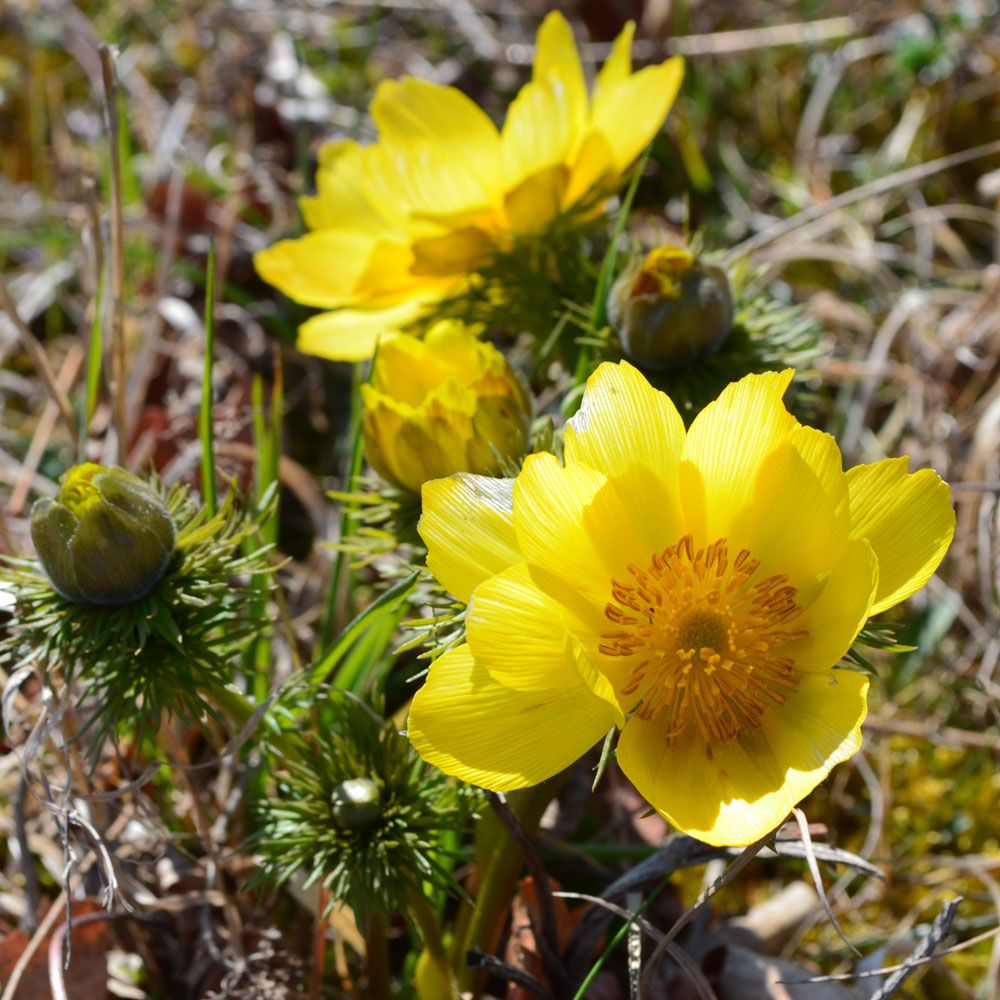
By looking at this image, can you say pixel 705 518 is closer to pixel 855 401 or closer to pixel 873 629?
pixel 873 629

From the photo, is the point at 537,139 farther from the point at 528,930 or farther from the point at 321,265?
the point at 528,930

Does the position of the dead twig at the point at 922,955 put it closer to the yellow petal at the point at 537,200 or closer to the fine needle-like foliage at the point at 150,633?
the fine needle-like foliage at the point at 150,633

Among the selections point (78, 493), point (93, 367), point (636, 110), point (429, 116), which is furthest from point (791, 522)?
point (93, 367)

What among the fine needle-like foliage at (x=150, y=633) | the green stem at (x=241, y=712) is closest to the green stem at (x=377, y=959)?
the green stem at (x=241, y=712)

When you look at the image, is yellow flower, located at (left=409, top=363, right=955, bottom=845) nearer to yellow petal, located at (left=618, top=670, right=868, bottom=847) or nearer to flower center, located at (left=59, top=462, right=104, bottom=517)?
yellow petal, located at (left=618, top=670, right=868, bottom=847)

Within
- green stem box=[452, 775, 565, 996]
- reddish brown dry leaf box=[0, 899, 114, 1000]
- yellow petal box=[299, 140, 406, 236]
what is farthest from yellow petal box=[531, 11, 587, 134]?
reddish brown dry leaf box=[0, 899, 114, 1000]
